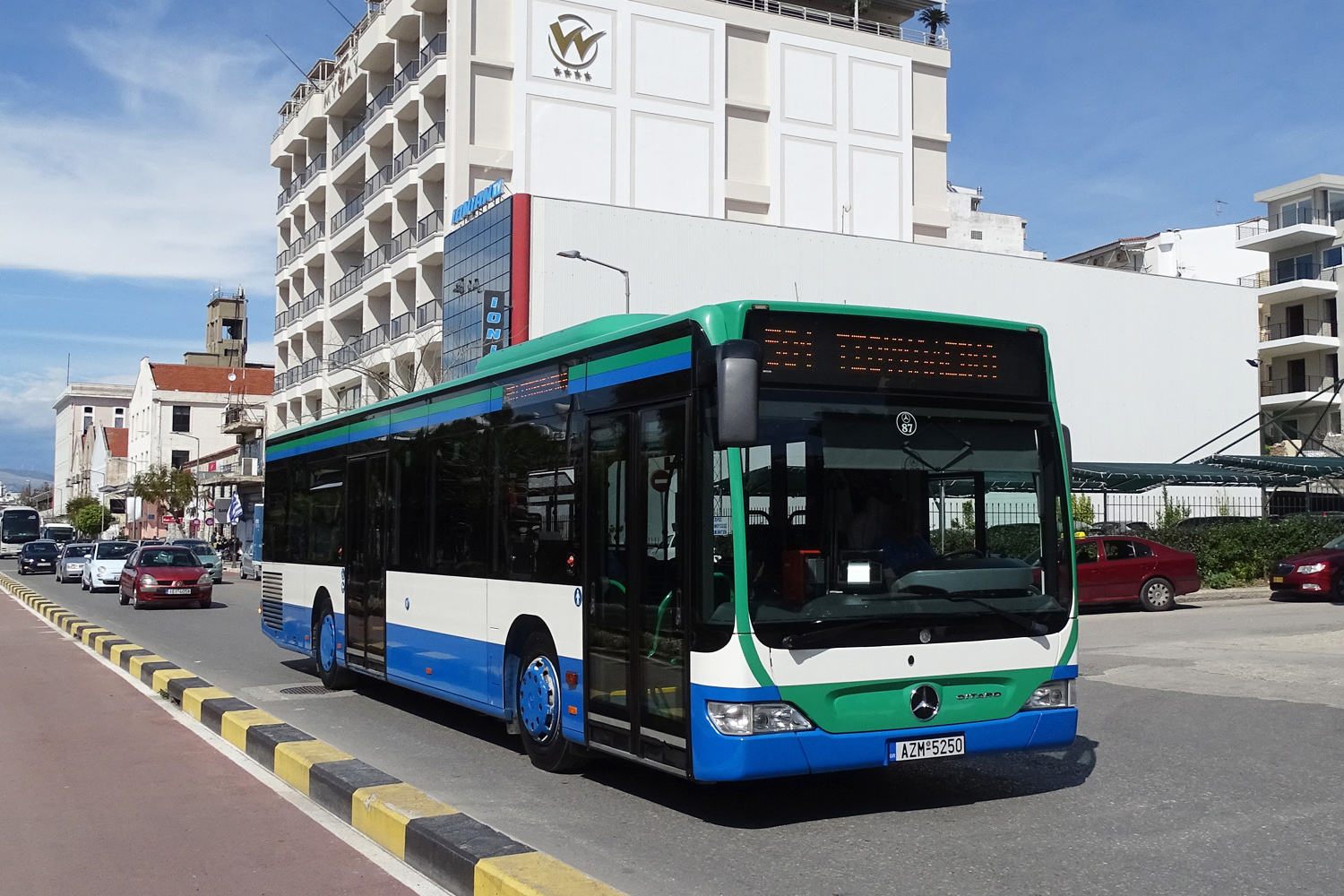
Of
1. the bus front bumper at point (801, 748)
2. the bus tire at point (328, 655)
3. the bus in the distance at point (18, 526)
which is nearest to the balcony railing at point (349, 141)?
the bus in the distance at point (18, 526)

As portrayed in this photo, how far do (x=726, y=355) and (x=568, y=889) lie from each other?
8.97ft

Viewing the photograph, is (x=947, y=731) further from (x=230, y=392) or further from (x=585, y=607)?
(x=230, y=392)

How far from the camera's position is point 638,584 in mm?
7586

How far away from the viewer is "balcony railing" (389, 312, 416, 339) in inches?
2000

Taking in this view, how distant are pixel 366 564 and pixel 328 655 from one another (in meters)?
1.78

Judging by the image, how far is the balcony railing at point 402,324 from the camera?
5081cm

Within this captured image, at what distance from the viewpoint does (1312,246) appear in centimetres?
6712

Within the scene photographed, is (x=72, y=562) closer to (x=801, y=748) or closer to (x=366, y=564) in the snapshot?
(x=366, y=564)

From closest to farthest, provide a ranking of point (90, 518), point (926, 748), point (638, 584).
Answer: point (926, 748) < point (638, 584) < point (90, 518)

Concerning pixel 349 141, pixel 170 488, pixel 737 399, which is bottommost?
pixel 737 399

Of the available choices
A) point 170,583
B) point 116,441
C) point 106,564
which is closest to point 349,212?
point 106,564

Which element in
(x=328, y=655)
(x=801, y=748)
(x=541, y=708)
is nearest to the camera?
(x=801, y=748)

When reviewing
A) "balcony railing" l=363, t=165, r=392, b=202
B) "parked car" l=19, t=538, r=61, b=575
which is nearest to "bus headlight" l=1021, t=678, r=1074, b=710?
"balcony railing" l=363, t=165, r=392, b=202

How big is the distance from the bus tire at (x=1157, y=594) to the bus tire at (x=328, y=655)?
17.7 meters
